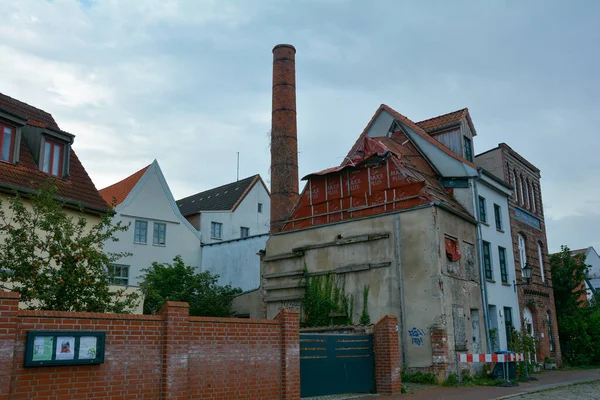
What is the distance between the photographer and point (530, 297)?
87.2 feet

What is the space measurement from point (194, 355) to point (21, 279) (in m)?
3.60

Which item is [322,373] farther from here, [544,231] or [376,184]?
[544,231]

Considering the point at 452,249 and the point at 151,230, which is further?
the point at 151,230

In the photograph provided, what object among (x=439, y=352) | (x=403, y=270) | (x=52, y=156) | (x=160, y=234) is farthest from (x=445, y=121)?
(x=52, y=156)

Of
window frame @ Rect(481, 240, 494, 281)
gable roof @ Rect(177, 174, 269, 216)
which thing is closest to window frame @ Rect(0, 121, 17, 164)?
window frame @ Rect(481, 240, 494, 281)

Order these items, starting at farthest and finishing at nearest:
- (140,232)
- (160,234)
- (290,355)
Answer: (160,234) < (140,232) < (290,355)

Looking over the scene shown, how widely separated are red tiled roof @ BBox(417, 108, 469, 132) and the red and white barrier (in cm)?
1132

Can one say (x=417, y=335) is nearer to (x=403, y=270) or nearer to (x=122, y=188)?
(x=403, y=270)

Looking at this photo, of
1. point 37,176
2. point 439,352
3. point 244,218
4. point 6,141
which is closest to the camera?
point 6,141

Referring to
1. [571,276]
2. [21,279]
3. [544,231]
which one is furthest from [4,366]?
[571,276]

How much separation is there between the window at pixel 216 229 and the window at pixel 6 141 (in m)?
21.7

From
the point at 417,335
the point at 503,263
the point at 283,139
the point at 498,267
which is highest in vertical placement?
the point at 283,139

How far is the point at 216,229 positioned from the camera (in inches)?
1486

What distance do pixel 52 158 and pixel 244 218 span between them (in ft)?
74.0
